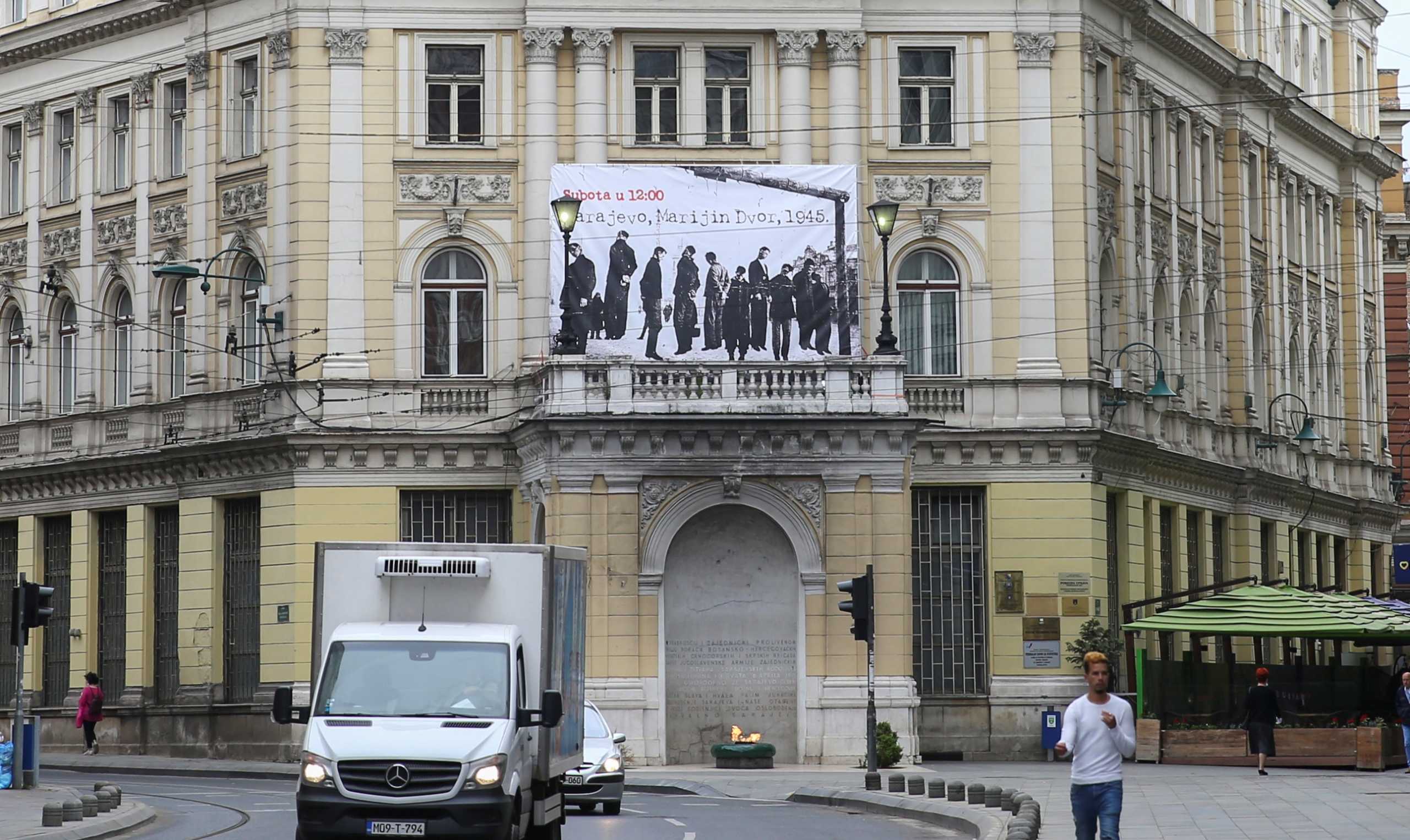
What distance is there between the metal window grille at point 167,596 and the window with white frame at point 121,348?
2.86m

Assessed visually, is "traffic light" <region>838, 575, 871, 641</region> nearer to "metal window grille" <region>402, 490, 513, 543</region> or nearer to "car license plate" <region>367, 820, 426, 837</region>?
"metal window grille" <region>402, 490, 513, 543</region>

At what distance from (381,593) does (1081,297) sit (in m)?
27.2

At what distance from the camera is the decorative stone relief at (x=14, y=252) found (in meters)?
58.6

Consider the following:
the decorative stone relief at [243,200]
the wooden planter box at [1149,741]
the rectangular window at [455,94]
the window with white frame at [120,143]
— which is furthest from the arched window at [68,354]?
the wooden planter box at [1149,741]

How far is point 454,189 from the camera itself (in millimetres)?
50844

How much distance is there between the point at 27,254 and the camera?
58.4m

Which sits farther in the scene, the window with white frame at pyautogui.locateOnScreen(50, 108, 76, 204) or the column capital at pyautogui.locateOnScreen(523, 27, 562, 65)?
the window with white frame at pyautogui.locateOnScreen(50, 108, 76, 204)

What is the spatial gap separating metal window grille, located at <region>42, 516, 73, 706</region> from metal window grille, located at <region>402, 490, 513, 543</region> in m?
10.5

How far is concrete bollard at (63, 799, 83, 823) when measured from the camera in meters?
31.1

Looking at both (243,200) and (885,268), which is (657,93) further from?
(243,200)

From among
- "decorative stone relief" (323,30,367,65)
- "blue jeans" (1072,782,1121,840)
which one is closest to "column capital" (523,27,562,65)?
"decorative stone relief" (323,30,367,65)

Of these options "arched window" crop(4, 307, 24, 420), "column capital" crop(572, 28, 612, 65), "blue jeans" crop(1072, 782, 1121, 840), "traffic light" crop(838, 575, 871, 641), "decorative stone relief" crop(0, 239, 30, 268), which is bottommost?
"blue jeans" crop(1072, 782, 1121, 840)

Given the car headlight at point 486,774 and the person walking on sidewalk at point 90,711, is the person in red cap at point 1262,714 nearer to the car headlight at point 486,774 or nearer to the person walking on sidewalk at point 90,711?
the car headlight at point 486,774

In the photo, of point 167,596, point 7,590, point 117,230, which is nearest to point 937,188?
point 117,230
